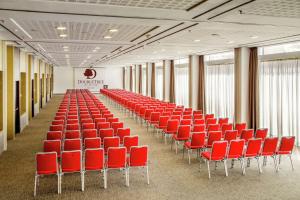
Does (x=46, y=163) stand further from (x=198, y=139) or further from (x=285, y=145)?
(x=285, y=145)

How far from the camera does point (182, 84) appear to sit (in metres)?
21.5

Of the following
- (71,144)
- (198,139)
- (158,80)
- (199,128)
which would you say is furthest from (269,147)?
(158,80)

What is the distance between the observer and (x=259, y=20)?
22.0 feet

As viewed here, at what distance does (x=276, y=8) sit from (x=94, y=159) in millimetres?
4731

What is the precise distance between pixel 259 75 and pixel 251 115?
1739mm

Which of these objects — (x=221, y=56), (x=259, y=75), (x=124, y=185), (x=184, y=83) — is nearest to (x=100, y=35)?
(x=124, y=185)

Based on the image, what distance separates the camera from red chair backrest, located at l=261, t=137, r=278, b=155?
24.6ft

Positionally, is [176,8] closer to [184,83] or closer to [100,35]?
[100,35]

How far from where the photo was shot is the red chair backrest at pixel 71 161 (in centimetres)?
627

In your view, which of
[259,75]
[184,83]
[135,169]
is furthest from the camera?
[184,83]

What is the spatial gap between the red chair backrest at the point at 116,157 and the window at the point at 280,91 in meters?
7.02

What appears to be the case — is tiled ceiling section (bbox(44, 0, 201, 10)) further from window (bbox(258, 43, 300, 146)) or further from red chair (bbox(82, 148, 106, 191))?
window (bbox(258, 43, 300, 146))

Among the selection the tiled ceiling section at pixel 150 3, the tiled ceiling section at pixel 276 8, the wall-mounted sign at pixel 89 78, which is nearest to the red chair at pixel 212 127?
the tiled ceiling section at pixel 276 8

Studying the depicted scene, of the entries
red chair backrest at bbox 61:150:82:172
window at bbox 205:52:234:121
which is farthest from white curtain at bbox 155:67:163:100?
red chair backrest at bbox 61:150:82:172
